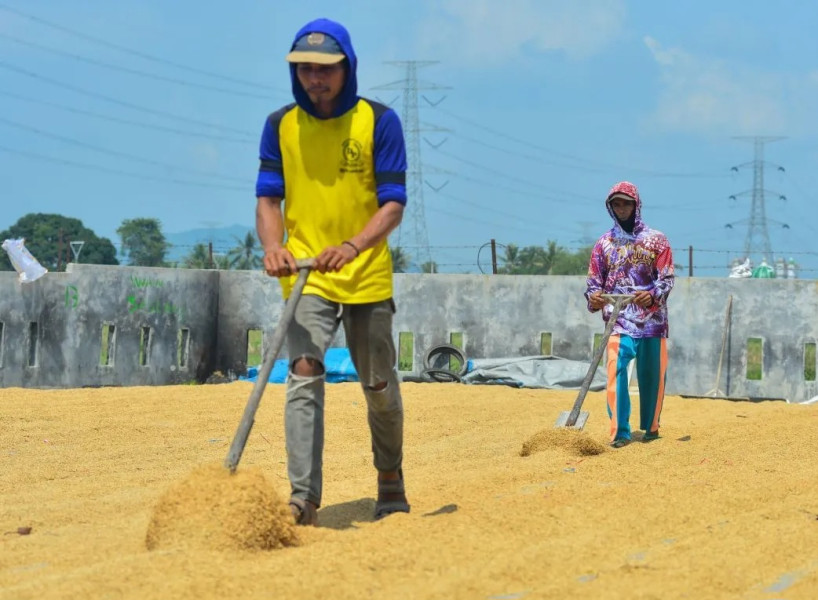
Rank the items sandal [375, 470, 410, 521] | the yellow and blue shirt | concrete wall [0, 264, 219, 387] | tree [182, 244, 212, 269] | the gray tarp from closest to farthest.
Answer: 1. the yellow and blue shirt
2. sandal [375, 470, 410, 521]
3. the gray tarp
4. concrete wall [0, 264, 219, 387]
5. tree [182, 244, 212, 269]

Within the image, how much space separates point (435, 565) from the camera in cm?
450

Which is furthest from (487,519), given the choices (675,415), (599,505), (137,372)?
(137,372)

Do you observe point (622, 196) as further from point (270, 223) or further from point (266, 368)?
point (266, 368)

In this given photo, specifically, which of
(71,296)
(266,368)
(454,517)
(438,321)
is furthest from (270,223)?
(438,321)

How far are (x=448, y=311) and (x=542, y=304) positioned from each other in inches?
69.2

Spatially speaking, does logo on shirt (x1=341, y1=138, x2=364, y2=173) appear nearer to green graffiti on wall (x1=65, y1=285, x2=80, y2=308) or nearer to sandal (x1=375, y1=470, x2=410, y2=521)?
sandal (x1=375, y1=470, x2=410, y2=521)

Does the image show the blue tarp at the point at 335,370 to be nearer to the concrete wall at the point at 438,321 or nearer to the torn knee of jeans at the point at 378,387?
the concrete wall at the point at 438,321

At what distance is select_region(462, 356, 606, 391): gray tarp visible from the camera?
19.6 metres

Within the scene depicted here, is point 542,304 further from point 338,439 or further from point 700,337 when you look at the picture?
point 338,439

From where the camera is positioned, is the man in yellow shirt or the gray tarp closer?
the man in yellow shirt

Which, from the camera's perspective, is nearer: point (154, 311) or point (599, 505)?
point (599, 505)

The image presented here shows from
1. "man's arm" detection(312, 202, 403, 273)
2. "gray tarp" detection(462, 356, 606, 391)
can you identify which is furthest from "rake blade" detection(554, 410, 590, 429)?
"gray tarp" detection(462, 356, 606, 391)

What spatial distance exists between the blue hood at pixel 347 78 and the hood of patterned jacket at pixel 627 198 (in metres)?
4.34

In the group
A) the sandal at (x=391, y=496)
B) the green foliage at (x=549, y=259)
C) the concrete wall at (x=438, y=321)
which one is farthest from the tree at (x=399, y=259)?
the sandal at (x=391, y=496)
